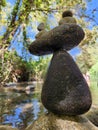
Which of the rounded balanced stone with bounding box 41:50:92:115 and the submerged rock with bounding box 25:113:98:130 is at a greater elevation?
the rounded balanced stone with bounding box 41:50:92:115

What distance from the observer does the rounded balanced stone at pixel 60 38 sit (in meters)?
5.48

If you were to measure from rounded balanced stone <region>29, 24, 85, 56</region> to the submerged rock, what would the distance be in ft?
3.78

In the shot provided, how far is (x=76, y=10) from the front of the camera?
13.7 m

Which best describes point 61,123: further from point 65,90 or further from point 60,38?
point 60,38

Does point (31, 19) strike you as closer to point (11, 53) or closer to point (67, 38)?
point (11, 53)

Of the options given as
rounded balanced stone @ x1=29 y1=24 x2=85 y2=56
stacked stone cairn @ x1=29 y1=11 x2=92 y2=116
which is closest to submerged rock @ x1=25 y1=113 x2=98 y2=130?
stacked stone cairn @ x1=29 y1=11 x2=92 y2=116

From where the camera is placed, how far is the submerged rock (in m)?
5.23

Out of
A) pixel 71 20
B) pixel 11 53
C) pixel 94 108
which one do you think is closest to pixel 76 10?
pixel 11 53

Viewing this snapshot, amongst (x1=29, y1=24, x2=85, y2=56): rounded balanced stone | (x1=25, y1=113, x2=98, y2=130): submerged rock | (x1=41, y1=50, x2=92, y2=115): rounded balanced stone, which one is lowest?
(x1=25, y1=113, x2=98, y2=130): submerged rock

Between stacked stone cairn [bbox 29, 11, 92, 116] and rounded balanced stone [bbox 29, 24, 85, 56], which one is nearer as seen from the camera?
stacked stone cairn [bbox 29, 11, 92, 116]

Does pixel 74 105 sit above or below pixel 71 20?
below

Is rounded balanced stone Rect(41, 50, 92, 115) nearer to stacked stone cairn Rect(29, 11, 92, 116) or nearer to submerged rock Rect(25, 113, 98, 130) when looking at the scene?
stacked stone cairn Rect(29, 11, 92, 116)

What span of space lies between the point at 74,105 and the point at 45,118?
545 millimetres

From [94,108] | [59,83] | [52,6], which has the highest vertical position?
[52,6]
